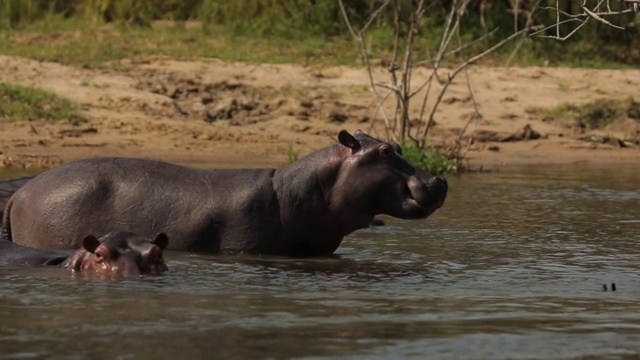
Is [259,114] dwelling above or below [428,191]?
above

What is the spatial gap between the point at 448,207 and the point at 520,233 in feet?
4.68

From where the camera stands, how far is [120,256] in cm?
721

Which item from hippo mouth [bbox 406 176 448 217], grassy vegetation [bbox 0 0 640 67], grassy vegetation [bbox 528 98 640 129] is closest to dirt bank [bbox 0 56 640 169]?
grassy vegetation [bbox 528 98 640 129]

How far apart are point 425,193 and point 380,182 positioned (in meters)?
0.26

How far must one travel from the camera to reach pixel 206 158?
13492mm

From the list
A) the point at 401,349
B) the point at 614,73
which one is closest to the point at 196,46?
the point at 614,73

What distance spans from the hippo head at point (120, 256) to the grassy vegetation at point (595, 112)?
8.95 meters

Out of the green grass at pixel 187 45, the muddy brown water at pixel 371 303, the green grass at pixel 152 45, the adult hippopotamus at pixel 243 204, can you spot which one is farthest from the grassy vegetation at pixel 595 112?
the adult hippopotamus at pixel 243 204

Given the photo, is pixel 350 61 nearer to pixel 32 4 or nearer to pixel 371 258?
pixel 32 4

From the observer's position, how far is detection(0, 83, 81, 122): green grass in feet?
46.2

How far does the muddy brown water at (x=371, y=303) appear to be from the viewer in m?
5.54

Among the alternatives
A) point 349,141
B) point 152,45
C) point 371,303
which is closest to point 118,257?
point 371,303

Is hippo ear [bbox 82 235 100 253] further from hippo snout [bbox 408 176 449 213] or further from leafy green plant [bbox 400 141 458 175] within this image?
leafy green plant [bbox 400 141 458 175]

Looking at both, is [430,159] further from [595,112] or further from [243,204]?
[243,204]
